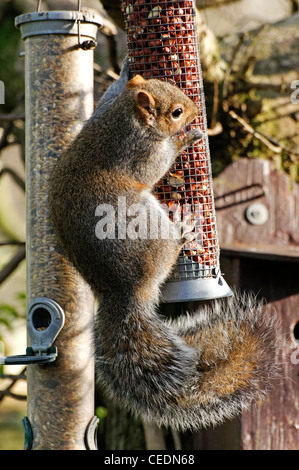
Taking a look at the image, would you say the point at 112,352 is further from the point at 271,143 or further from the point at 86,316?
the point at 271,143

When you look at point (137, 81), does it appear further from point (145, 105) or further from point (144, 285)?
point (144, 285)

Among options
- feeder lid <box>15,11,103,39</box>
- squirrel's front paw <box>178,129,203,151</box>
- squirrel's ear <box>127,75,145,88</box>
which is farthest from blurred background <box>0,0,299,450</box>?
squirrel's front paw <box>178,129,203,151</box>

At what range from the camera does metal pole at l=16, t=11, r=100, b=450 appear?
2277 millimetres

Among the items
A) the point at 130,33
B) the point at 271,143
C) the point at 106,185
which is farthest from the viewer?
the point at 271,143

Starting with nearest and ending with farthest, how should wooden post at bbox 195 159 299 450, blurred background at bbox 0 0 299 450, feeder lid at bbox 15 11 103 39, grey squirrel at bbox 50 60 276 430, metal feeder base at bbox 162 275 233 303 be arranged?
grey squirrel at bbox 50 60 276 430
metal feeder base at bbox 162 275 233 303
feeder lid at bbox 15 11 103 39
wooden post at bbox 195 159 299 450
blurred background at bbox 0 0 299 450

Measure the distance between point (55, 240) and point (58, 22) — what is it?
70 centimetres

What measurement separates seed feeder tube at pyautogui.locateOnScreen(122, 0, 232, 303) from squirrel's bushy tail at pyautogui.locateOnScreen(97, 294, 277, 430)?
12 cm

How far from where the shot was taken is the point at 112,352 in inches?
81.7

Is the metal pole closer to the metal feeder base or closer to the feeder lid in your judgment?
the feeder lid

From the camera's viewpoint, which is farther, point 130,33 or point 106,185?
point 130,33

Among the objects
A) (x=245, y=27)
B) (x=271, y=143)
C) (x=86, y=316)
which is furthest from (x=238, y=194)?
(x=245, y=27)

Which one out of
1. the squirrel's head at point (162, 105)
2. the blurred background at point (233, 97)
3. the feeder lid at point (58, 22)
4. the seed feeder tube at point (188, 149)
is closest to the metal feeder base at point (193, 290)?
the seed feeder tube at point (188, 149)

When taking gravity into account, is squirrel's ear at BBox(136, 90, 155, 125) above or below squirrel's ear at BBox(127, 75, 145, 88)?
below

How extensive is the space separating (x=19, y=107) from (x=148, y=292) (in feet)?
5.49
